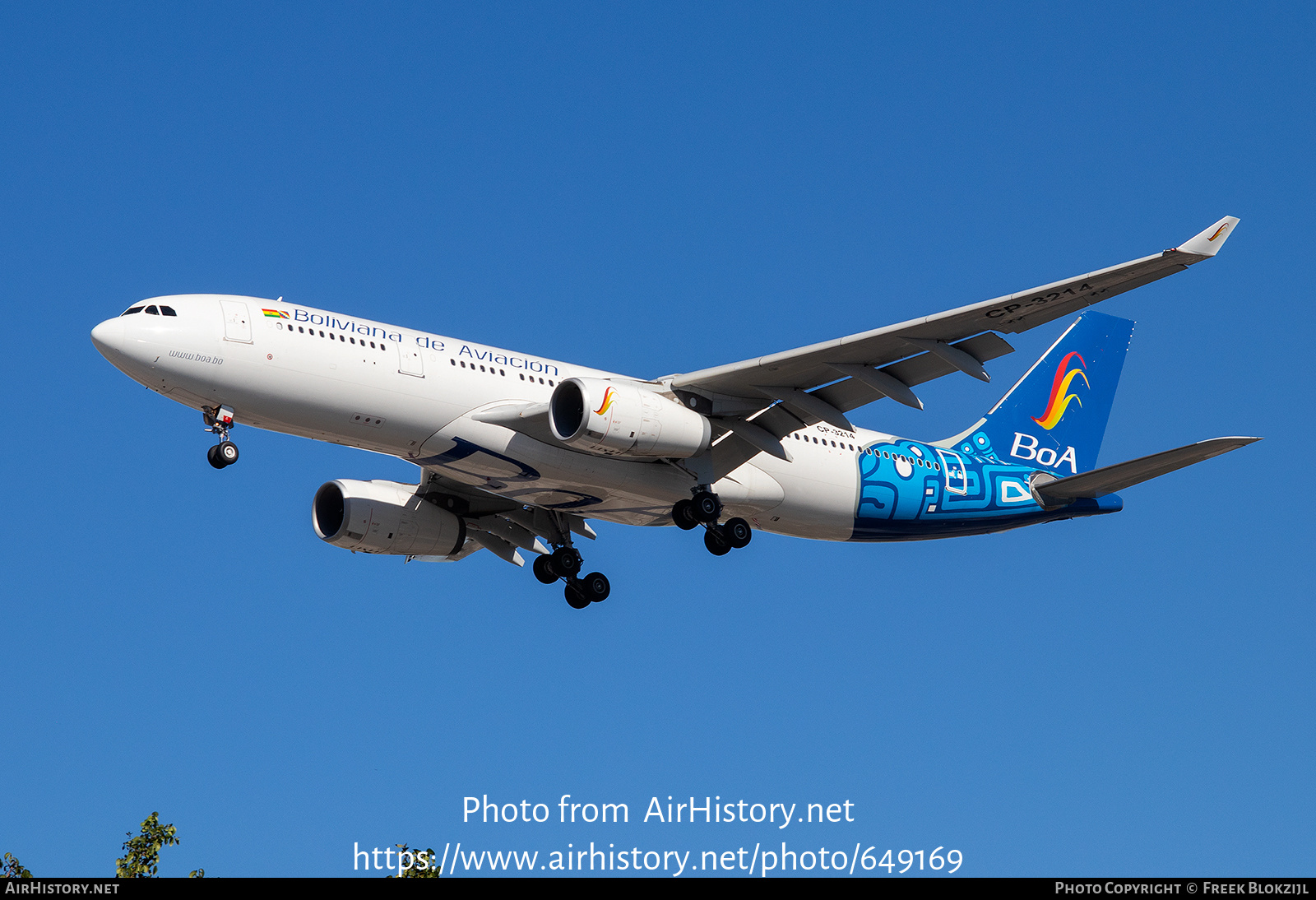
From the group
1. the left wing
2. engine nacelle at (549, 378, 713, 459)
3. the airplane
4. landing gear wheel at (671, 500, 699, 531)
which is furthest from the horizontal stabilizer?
engine nacelle at (549, 378, 713, 459)

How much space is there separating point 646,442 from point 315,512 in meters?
9.31

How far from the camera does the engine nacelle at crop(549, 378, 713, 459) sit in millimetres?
28438

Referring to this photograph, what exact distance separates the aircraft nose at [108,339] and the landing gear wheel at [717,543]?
12607mm

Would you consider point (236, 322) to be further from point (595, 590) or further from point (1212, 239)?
point (1212, 239)

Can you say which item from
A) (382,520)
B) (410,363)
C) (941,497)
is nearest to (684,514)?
(410,363)

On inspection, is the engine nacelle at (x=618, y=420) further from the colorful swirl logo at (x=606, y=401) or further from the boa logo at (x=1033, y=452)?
the boa logo at (x=1033, y=452)

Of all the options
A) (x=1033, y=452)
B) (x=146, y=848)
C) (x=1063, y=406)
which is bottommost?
(x=146, y=848)

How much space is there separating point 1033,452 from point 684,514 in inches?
447

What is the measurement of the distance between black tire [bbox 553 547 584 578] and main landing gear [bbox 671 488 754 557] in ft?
12.4

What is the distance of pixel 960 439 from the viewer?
36938 mm

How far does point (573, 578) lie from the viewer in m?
34.8

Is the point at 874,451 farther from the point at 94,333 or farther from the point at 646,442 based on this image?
the point at 94,333
